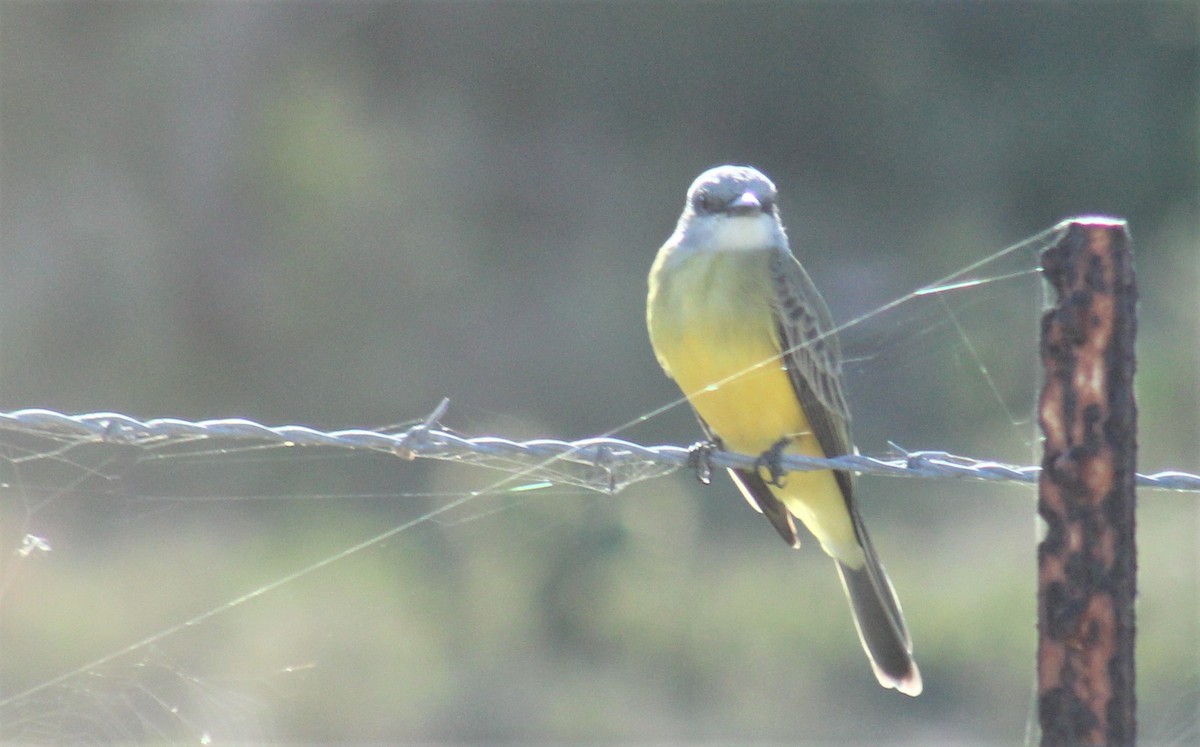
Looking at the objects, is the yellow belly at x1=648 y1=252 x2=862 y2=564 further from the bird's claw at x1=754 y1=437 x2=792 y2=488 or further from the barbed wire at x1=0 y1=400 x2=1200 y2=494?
the barbed wire at x1=0 y1=400 x2=1200 y2=494

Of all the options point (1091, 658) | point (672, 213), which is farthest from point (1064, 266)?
point (672, 213)

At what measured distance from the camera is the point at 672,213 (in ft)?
43.5

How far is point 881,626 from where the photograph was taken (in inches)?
159

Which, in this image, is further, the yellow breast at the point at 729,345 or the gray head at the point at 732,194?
the gray head at the point at 732,194

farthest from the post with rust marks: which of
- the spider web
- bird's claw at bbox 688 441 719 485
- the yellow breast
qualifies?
A: the yellow breast

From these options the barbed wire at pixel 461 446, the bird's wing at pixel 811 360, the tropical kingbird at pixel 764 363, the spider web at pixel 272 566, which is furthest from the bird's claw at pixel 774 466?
the barbed wire at pixel 461 446

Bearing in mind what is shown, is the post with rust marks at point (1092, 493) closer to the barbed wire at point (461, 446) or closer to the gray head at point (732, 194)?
the barbed wire at point (461, 446)

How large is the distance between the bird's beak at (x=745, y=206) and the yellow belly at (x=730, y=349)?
0.48 ft

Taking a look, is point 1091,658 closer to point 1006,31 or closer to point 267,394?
point 267,394

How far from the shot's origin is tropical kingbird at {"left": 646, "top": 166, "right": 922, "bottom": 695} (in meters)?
3.96

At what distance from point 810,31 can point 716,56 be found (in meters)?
1.02

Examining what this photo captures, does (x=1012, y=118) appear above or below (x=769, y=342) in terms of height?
above

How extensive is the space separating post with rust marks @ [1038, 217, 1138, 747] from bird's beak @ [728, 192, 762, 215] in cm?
211

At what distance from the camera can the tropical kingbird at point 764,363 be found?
13.0ft
